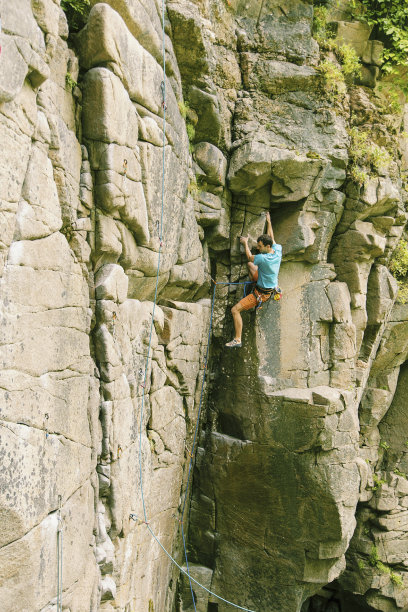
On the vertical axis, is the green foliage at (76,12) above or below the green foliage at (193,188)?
above

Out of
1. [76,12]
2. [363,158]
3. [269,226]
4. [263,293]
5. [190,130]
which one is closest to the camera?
[76,12]

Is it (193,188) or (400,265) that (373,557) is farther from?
(193,188)

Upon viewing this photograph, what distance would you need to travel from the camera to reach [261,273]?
8812 millimetres

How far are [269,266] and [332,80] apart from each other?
327 cm

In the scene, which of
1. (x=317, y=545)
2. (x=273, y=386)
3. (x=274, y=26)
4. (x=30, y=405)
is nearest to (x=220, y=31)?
(x=274, y=26)

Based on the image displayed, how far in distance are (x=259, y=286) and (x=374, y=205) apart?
2.67 m

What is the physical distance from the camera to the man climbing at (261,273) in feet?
28.3

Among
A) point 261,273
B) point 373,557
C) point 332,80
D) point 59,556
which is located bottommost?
point 373,557

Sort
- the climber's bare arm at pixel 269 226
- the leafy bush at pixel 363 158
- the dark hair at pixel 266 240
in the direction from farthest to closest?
the leafy bush at pixel 363 158 → the climber's bare arm at pixel 269 226 → the dark hair at pixel 266 240

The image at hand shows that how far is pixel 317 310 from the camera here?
9.32 m

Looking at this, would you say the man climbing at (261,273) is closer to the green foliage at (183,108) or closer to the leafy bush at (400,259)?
the green foliage at (183,108)

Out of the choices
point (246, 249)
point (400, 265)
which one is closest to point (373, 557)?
point (400, 265)

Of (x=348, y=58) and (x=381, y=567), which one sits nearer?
(x=348, y=58)

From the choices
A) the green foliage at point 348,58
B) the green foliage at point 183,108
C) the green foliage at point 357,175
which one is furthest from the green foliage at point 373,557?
the green foliage at point 183,108
